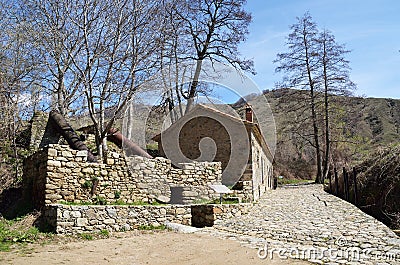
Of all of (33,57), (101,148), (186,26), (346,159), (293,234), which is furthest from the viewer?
(346,159)

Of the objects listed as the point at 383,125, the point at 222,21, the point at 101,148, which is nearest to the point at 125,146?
the point at 101,148

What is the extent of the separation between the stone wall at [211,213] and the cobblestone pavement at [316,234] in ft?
1.05

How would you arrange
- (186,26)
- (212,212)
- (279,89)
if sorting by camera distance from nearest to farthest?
1. (212,212)
2. (186,26)
3. (279,89)

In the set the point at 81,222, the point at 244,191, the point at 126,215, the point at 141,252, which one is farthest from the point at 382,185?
the point at 81,222

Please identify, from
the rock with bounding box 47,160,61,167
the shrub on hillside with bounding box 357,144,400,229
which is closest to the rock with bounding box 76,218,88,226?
the rock with bounding box 47,160,61,167

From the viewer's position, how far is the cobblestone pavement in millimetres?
5828

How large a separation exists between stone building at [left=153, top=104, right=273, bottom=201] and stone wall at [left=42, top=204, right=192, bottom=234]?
527 cm

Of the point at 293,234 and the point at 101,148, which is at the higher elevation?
the point at 101,148

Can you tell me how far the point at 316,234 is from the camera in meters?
7.63

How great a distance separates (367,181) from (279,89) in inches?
622

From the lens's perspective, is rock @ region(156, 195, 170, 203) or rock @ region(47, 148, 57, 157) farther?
rock @ region(156, 195, 170, 203)

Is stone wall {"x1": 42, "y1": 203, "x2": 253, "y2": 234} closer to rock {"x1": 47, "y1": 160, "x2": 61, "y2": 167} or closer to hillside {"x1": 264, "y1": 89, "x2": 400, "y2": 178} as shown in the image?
rock {"x1": 47, "y1": 160, "x2": 61, "y2": 167}

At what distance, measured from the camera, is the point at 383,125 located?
5100cm

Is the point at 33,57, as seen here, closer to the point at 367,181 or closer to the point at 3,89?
the point at 3,89
